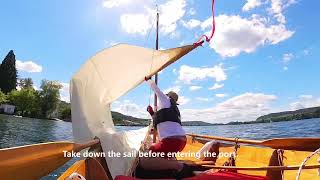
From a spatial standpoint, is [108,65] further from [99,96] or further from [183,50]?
[183,50]

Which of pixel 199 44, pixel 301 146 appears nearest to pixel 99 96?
pixel 199 44

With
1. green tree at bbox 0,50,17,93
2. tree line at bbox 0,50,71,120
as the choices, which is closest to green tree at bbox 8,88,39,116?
tree line at bbox 0,50,71,120

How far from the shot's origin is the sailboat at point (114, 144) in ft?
14.4

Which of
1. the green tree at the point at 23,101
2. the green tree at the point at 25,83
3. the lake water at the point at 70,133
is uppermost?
the green tree at the point at 25,83

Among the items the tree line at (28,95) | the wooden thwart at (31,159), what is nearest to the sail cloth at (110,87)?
the wooden thwart at (31,159)

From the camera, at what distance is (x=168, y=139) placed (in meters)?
7.39

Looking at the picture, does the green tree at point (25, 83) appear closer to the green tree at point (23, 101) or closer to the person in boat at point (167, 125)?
the green tree at point (23, 101)

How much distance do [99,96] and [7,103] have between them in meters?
112

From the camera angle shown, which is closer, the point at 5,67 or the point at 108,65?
the point at 108,65

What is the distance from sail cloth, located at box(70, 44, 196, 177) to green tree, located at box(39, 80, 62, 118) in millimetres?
112323

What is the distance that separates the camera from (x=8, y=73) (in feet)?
364

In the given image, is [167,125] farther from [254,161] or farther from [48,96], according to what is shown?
[48,96]

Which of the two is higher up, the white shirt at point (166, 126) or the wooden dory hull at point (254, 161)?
the white shirt at point (166, 126)

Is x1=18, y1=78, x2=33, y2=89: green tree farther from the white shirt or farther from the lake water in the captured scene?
the white shirt
